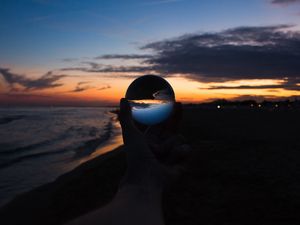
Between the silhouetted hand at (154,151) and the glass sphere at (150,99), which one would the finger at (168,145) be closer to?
the silhouetted hand at (154,151)

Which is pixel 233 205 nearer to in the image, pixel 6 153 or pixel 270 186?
pixel 270 186

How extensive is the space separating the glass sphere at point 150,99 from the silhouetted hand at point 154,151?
18cm

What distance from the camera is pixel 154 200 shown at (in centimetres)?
340

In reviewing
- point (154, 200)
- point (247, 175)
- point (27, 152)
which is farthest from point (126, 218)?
point (27, 152)

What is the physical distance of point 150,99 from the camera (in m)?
4.34

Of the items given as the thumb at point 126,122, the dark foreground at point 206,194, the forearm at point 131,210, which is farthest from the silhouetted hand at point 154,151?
the dark foreground at point 206,194

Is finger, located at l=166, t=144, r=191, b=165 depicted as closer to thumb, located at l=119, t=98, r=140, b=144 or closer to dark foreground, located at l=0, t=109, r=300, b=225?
dark foreground, located at l=0, t=109, r=300, b=225

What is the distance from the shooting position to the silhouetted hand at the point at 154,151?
3742 mm

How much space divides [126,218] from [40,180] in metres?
6.65

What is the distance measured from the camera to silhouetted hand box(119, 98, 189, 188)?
3.74 metres

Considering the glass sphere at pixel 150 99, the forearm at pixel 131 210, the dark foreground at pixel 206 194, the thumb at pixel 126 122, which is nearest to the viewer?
the forearm at pixel 131 210

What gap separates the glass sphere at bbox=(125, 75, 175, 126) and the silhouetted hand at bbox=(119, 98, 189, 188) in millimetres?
175

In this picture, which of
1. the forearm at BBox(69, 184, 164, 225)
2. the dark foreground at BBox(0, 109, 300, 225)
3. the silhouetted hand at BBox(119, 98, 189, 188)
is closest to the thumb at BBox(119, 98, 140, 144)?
the silhouetted hand at BBox(119, 98, 189, 188)

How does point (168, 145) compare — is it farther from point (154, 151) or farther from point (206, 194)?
point (206, 194)
